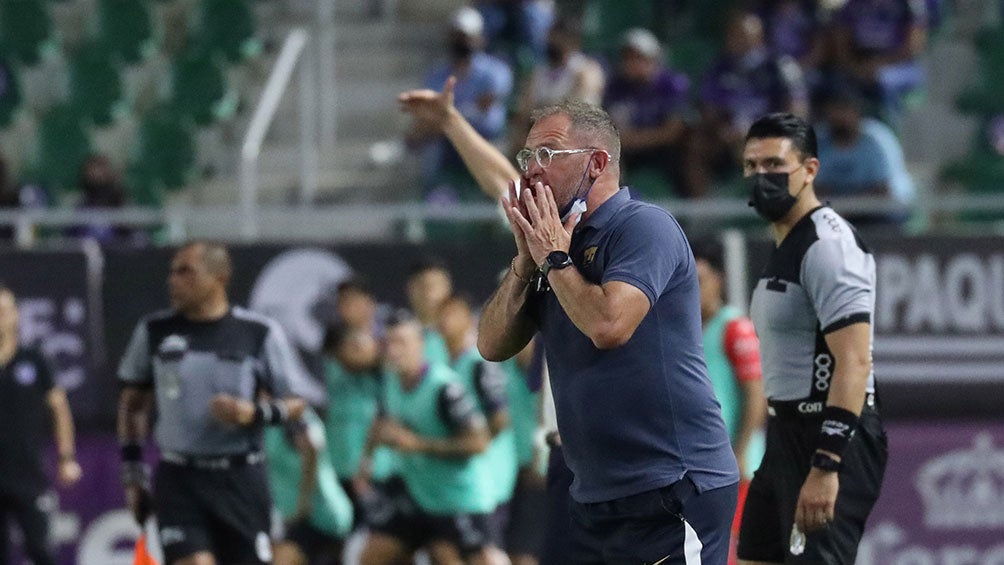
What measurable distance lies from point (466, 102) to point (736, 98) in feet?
7.21

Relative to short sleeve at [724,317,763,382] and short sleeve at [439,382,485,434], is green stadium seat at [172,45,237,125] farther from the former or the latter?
short sleeve at [724,317,763,382]

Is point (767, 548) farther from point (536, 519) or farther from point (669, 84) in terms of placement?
point (669, 84)

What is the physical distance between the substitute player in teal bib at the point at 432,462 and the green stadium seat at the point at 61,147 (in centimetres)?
591

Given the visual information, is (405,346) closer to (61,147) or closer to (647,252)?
(647,252)

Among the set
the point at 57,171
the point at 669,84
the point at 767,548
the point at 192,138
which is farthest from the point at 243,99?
the point at 767,548

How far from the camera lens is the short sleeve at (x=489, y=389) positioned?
1081 cm

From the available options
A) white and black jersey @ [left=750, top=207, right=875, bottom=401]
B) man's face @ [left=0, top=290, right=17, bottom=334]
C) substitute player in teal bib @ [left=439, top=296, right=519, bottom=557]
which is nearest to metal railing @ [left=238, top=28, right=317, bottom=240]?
man's face @ [left=0, top=290, right=17, bottom=334]

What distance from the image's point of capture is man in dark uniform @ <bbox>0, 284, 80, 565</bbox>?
1113 centimetres

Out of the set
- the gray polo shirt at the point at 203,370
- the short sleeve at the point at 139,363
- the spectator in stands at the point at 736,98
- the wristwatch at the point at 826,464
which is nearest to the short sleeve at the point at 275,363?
the gray polo shirt at the point at 203,370

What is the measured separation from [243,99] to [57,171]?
1.84 m

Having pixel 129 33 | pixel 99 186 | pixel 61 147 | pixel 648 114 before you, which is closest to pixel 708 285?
pixel 648 114

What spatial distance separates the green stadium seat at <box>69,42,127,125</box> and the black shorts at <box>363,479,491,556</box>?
6391mm

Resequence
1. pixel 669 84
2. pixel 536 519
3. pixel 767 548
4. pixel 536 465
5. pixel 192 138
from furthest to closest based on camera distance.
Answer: pixel 192 138 → pixel 669 84 → pixel 536 519 → pixel 536 465 → pixel 767 548

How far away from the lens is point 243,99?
15906mm
